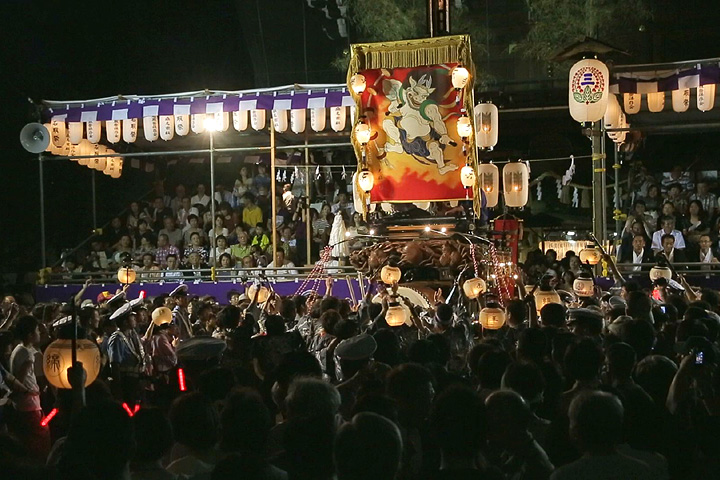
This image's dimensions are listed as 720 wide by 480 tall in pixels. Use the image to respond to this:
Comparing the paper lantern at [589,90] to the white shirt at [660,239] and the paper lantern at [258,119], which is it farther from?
the paper lantern at [258,119]

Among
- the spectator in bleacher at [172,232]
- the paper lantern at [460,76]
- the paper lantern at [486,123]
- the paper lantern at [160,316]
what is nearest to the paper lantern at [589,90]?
the paper lantern at [460,76]

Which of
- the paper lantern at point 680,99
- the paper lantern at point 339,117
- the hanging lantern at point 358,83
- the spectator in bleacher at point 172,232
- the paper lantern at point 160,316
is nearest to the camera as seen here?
the paper lantern at point 160,316

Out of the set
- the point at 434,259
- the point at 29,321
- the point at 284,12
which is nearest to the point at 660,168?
the point at 434,259

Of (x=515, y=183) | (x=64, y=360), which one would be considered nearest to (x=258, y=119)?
(x=515, y=183)

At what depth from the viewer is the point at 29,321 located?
758cm

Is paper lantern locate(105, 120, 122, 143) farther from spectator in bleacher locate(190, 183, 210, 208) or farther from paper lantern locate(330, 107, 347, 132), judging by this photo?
paper lantern locate(330, 107, 347, 132)

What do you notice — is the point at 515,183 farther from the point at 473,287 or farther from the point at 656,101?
the point at 473,287

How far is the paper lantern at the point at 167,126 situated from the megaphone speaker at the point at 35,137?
7.95 ft

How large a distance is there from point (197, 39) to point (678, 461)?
865 inches

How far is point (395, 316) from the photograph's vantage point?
29.0 ft

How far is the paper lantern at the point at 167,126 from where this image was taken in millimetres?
17766

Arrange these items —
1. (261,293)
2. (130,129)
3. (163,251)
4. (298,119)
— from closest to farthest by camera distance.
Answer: (261,293), (298,119), (130,129), (163,251)

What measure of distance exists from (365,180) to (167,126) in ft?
18.3

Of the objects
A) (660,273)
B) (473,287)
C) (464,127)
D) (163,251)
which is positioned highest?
(464,127)
